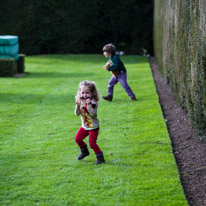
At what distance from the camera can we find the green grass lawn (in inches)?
176

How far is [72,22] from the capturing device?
21750mm

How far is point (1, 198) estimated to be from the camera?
14.6ft

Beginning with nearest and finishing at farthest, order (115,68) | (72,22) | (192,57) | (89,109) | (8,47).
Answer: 1. (89,109)
2. (192,57)
3. (115,68)
4. (8,47)
5. (72,22)

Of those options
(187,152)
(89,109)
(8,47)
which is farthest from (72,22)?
(89,109)

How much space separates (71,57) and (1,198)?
1606 centimetres

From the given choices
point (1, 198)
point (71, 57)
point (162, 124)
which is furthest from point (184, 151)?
point (71, 57)

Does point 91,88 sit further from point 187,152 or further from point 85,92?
point 187,152

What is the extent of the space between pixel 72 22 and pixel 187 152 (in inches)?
664

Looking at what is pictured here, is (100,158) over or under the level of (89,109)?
under

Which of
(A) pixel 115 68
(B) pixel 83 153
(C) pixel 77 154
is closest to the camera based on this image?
(B) pixel 83 153

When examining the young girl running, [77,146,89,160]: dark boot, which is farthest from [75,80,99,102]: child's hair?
[77,146,89,160]: dark boot

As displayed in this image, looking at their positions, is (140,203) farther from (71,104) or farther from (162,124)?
(71,104)

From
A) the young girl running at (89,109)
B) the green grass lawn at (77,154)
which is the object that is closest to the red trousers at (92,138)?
the young girl running at (89,109)

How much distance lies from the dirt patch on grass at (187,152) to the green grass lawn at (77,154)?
138mm
